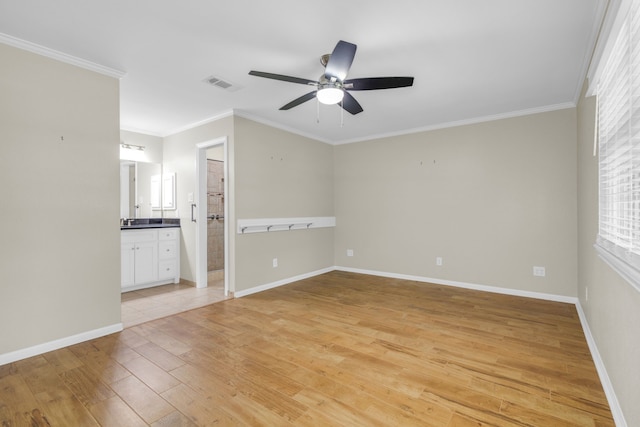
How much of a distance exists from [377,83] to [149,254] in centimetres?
389

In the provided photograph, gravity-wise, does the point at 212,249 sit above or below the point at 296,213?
below

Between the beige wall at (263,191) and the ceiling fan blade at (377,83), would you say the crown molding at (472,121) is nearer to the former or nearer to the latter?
the beige wall at (263,191)

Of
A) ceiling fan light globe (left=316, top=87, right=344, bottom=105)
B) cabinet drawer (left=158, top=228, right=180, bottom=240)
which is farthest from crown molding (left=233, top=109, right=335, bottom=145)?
cabinet drawer (left=158, top=228, right=180, bottom=240)

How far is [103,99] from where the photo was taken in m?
2.75

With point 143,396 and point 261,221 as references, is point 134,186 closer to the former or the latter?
point 261,221

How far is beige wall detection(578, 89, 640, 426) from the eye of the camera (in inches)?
53.1

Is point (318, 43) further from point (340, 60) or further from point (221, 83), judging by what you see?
point (221, 83)

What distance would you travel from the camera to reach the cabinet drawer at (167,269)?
448cm

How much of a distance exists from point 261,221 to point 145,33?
8.22ft

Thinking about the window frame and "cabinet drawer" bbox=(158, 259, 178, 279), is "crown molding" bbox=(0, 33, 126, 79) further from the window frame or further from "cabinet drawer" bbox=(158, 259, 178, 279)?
the window frame

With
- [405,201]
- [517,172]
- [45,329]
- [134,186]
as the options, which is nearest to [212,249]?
[134,186]

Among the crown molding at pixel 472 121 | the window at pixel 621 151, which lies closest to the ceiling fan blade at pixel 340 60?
the window at pixel 621 151

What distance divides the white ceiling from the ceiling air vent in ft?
0.24

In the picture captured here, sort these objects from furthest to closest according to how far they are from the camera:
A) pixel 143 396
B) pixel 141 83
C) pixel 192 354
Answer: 1. pixel 141 83
2. pixel 192 354
3. pixel 143 396
